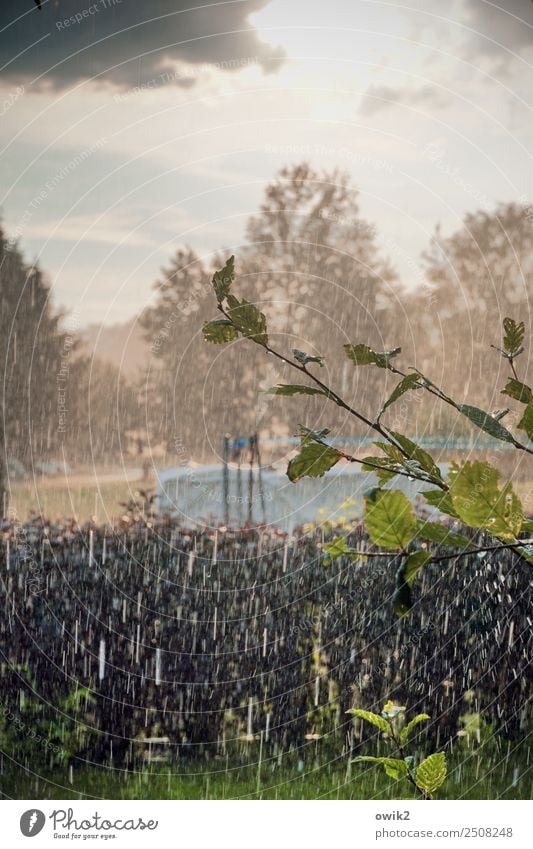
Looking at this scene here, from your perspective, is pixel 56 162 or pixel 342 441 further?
pixel 342 441

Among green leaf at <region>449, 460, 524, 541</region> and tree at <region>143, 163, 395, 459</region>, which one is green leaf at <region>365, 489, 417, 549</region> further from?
tree at <region>143, 163, 395, 459</region>

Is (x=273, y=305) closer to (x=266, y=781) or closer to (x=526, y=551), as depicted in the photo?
(x=266, y=781)

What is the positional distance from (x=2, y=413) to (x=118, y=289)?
36 centimetres

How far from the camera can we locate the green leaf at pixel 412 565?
42 cm

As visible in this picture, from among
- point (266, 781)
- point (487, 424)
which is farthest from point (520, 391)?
point (266, 781)

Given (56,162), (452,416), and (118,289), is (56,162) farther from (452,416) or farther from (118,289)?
(452,416)

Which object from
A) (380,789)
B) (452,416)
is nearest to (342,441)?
(452,416)

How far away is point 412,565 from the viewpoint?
42 centimetres

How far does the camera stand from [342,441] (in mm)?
1726

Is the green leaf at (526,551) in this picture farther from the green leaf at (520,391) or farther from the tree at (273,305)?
the tree at (273,305)
